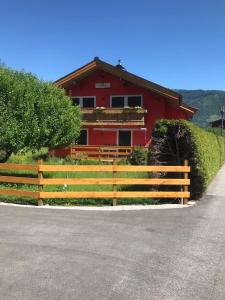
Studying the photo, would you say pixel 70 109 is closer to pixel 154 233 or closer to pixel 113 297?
pixel 154 233

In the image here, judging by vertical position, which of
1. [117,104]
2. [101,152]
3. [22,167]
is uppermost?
[117,104]

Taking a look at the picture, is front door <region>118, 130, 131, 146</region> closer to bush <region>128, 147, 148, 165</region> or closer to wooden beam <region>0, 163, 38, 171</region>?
bush <region>128, 147, 148, 165</region>

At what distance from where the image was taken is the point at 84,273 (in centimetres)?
629

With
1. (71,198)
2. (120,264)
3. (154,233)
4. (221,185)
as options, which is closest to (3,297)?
(120,264)

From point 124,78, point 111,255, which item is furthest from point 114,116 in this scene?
point 111,255

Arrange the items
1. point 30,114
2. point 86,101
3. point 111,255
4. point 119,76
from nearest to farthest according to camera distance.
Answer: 1. point 111,255
2. point 30,114
3. point 119,76
4. point 86,101

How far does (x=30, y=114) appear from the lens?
18422 millimetres

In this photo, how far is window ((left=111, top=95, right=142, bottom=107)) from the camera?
1284 inches

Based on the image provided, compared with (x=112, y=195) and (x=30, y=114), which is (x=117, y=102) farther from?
(x=112, y=195)

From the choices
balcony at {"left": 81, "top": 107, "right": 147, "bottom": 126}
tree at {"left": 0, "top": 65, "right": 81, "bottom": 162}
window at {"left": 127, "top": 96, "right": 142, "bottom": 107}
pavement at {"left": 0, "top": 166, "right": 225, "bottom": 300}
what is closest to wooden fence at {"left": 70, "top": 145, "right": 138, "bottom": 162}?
balcony at {"left": 81, "top": 107, "right": 147, "bottom": 126}

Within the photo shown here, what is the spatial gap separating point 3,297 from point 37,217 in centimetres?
503

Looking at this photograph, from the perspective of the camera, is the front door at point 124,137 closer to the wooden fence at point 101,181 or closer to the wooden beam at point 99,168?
the wooden fence at point 101,181

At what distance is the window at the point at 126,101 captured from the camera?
32625 millimetres

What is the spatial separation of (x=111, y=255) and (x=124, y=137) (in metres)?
25.6
